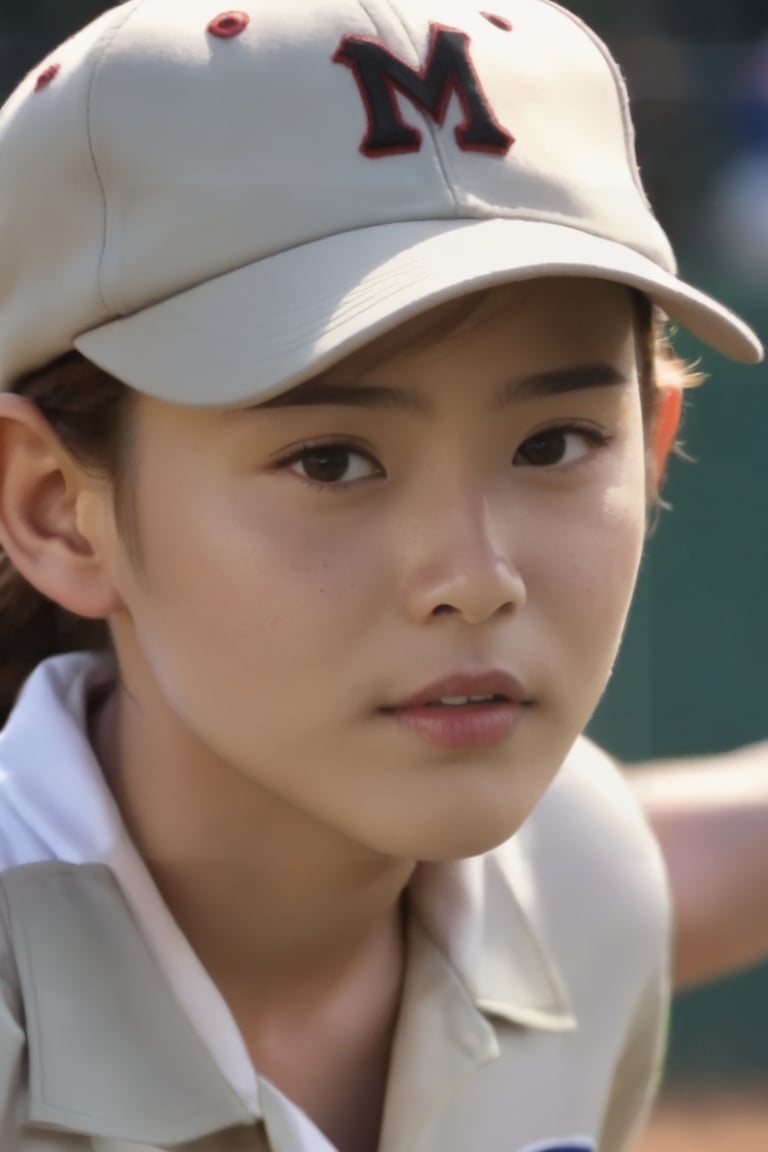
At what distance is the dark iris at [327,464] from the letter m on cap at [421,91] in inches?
9.3

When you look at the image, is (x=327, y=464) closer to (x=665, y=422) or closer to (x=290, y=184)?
(x=290, y=184)

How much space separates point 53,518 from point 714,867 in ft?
2.63

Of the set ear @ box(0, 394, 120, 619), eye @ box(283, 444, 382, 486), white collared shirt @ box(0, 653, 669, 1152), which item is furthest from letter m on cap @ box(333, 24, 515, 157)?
white collared shirt @ box(0, 653, 669, 1152)

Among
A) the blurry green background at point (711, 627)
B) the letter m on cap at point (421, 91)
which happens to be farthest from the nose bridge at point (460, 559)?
the blurry green background at point (711, 627)

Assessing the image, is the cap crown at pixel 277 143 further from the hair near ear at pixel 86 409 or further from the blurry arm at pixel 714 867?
the blurry arm at pixel 714 867

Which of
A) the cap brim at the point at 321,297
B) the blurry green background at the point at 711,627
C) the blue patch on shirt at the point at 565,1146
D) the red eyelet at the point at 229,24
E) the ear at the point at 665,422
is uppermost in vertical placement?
the red eyelet at the point at 229,24

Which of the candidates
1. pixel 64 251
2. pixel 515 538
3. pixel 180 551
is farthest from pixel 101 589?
pixel 515 538

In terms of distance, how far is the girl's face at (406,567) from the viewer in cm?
133

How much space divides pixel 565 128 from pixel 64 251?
1.41 ft

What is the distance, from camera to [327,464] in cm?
136

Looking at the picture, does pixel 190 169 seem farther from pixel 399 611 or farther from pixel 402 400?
pixel 399 611

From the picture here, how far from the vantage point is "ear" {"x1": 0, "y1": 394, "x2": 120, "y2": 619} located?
1518 mm

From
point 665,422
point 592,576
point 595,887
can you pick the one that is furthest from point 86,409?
point 595,887

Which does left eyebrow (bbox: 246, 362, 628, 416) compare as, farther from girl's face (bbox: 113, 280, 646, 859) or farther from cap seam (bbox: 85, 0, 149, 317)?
cap seam (bbox: 85, 0, 149, 317)
